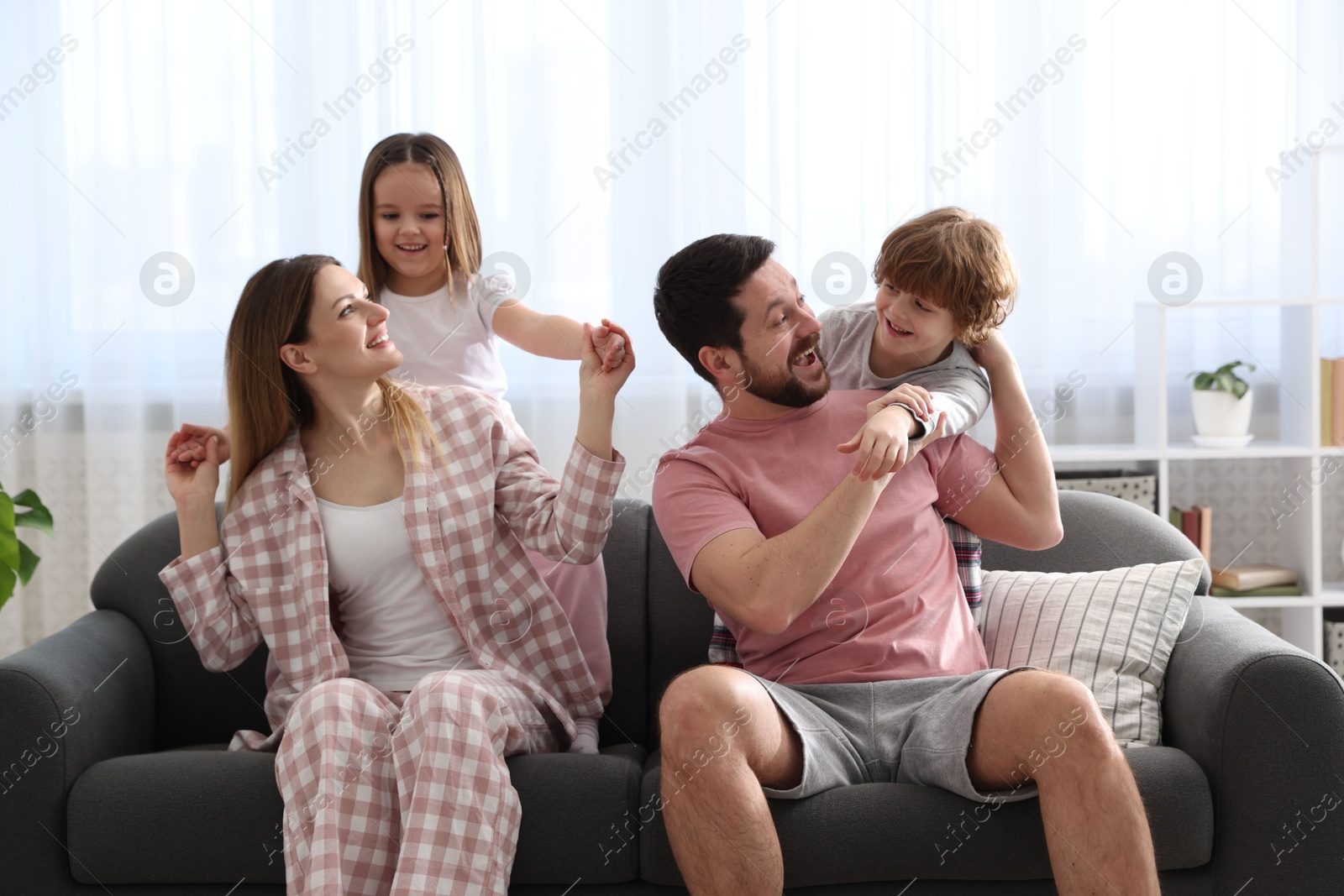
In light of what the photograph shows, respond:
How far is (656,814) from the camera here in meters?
1.59

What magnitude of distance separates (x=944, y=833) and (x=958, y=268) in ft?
2.53

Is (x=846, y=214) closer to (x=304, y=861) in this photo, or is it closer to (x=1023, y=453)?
(x=1023, y=453)

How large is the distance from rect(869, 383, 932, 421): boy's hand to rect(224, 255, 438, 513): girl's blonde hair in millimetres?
728

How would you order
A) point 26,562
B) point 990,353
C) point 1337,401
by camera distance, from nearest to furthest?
1. point 990,353
2. point 26,562
3. point 1337,401

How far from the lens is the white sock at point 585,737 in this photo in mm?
1812

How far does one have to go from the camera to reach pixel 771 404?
1.78 m

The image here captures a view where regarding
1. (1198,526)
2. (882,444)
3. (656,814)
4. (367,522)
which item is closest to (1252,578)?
(1198,526)

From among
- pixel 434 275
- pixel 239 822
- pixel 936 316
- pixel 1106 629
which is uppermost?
pixel 434 275

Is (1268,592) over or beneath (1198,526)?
beneath

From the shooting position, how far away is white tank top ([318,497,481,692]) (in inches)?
71.4

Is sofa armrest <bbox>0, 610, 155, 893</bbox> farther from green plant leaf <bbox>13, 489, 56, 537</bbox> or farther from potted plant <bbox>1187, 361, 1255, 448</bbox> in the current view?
potted plant <bbox>1187, 361, 1255, 448</bbox>

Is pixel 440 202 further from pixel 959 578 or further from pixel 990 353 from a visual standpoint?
pixel 959 578

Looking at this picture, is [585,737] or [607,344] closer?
[607,344]

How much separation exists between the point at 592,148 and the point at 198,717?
1.70 meters
